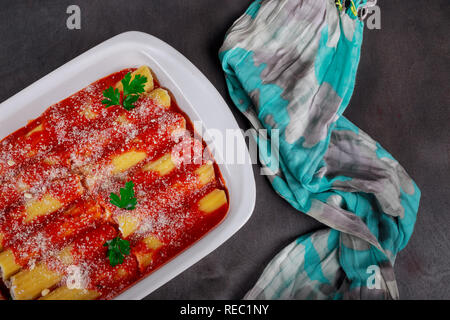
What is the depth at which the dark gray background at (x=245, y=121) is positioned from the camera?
1189 millimetres

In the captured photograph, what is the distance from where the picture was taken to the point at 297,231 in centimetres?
122

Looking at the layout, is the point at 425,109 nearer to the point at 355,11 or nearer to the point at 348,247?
the point at 355,11

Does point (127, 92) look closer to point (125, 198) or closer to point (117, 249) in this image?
point (125, 198)

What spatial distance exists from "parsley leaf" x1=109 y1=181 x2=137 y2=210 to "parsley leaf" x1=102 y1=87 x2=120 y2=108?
24 cm

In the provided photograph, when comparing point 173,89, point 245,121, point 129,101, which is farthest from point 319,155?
point 129,101

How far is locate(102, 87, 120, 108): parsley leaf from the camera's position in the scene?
1117 mm

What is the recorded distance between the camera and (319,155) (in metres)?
1.18

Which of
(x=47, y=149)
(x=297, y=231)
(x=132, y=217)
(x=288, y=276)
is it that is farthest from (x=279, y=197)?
(x=47, y=149)

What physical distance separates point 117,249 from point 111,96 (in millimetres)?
428

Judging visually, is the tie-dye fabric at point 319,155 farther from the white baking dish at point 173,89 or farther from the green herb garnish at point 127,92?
the green herb garnish at point 127,92

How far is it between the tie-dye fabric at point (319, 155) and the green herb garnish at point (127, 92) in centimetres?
26

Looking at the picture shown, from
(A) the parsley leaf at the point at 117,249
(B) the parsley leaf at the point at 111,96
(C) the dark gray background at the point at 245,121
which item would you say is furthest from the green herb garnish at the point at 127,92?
(A) the parsley leaf at the point at 117,249

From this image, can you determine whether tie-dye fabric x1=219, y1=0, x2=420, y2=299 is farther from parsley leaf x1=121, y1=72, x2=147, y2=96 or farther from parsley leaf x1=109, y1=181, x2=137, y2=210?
parsley leaf x1=109, y1=181, x2=137, y2=210

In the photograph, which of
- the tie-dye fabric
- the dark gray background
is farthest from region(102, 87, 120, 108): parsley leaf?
the tie-dye fabric
